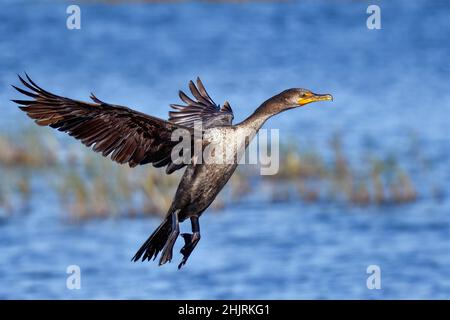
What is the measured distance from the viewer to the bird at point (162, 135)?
6598 mm

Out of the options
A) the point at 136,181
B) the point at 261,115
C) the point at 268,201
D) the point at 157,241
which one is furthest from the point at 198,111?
the point at 268,201

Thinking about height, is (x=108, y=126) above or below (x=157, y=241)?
above

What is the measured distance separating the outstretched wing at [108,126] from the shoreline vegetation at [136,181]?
8622 mm

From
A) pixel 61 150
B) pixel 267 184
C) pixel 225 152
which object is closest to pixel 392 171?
pixel 267 184

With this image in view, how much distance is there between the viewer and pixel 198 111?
332 inches

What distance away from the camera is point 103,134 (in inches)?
267

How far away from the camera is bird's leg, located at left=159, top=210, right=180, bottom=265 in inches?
267

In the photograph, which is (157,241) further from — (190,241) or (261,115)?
(261,115)

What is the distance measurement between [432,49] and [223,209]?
11901 millimetres

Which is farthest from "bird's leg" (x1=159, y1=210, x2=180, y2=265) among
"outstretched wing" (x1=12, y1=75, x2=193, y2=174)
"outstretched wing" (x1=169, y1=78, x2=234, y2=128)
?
"outstretched wing" (x1=169, y1=78, x2=234, y2=128)

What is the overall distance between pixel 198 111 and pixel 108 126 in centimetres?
174

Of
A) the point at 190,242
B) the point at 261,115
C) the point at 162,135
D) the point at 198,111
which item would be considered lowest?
the point at 190,242

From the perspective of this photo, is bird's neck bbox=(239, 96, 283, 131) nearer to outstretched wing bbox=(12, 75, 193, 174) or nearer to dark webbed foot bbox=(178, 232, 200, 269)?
outstretched wing bbox=(12, 75, 193, 174)

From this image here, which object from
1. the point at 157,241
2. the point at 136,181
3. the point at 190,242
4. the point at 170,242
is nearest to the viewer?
the point at 190,242
